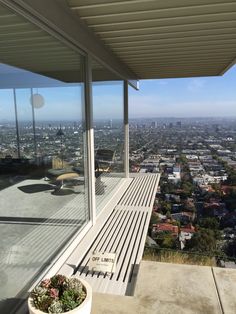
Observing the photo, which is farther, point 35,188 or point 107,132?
point 107,132

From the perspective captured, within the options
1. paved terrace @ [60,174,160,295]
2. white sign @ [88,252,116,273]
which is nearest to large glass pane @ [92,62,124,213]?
paved terrace @ [60,174,160,295]

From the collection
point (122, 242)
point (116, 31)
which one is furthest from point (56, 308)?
point (116, 31)

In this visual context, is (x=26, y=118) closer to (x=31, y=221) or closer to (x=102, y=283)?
(x=31, y=221)

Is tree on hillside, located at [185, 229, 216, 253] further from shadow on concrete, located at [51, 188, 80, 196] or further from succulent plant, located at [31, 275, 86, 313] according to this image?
succulent plant, located at [31, 275, 86, 313]

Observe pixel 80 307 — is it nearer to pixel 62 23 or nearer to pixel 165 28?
pixel 62 23

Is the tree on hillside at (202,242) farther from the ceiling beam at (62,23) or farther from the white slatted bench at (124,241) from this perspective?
the ceiling beam at (62,23)

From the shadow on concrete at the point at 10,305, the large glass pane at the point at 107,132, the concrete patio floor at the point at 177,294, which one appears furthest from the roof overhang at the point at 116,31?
the concrete patio floor at the point at 177,294

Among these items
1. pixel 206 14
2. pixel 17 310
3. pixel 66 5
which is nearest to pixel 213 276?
pixel 17 310
